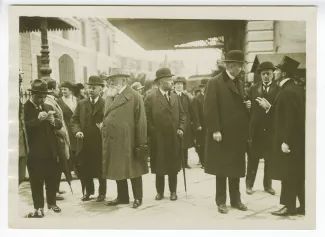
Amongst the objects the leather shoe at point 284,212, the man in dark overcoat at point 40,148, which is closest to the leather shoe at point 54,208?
the man in dark overcoat at point 40,148

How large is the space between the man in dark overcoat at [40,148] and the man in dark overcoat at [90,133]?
159mm

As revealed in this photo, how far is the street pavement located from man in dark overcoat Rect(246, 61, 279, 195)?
0.03m

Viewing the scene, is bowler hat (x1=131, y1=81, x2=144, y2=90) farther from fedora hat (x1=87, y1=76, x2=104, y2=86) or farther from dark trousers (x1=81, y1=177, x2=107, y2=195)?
dark trousers (x1=81, y1=177, x2=107, y2=195)

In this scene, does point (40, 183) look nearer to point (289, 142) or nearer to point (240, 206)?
point (240, 206)

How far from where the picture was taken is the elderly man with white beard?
9.86 feet

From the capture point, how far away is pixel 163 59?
3018mm

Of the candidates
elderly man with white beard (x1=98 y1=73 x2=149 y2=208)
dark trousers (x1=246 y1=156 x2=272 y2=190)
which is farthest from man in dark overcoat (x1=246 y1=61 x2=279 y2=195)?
elderly man with white beard (x1=98 y1=73 x2=149 y2=208)

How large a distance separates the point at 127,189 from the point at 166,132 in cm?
42

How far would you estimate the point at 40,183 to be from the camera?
9.83ft

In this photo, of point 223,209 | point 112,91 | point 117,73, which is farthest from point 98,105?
point 223,209

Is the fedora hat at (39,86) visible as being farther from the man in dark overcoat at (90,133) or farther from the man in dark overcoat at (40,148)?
the man in dark overcoat at (90,133)

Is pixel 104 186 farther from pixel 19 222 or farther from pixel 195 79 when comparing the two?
pixel 195 79
